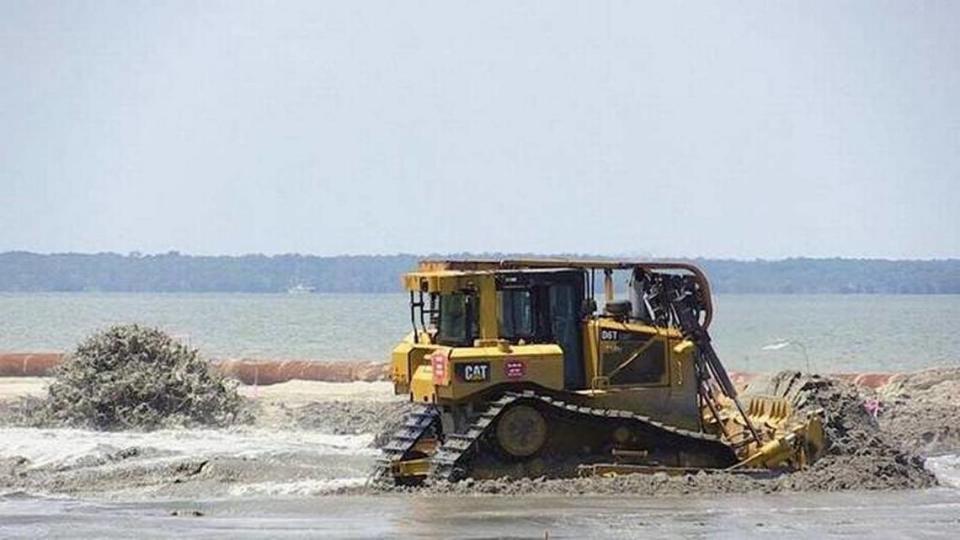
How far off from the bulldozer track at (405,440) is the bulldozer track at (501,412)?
2.07 ft

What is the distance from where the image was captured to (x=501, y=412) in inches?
896

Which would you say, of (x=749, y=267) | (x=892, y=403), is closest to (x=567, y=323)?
(x=892, y=403)

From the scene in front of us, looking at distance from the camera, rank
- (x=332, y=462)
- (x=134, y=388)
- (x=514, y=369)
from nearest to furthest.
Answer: (x=514, y=369)
(x=332, y=462)
(x=134, y=388)

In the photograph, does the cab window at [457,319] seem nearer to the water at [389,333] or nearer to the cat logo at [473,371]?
the cat logo at [473,371]

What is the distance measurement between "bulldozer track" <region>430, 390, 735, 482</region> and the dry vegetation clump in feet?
31.0

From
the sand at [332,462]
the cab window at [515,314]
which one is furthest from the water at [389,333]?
the cab window at [515,314]

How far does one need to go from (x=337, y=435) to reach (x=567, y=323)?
9282 millimetres

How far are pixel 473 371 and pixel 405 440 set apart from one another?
5.68ft

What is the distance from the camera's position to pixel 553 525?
65.4ft

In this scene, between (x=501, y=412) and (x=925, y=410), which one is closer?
(x=501, y=412)

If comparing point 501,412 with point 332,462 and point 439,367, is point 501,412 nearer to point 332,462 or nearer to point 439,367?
point 439,367

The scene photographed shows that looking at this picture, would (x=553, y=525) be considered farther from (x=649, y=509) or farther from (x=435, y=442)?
(x=435, y=442)

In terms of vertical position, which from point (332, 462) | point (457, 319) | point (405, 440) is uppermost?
point (457, 319)

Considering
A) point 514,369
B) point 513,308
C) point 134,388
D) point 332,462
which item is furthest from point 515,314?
point 134,388
